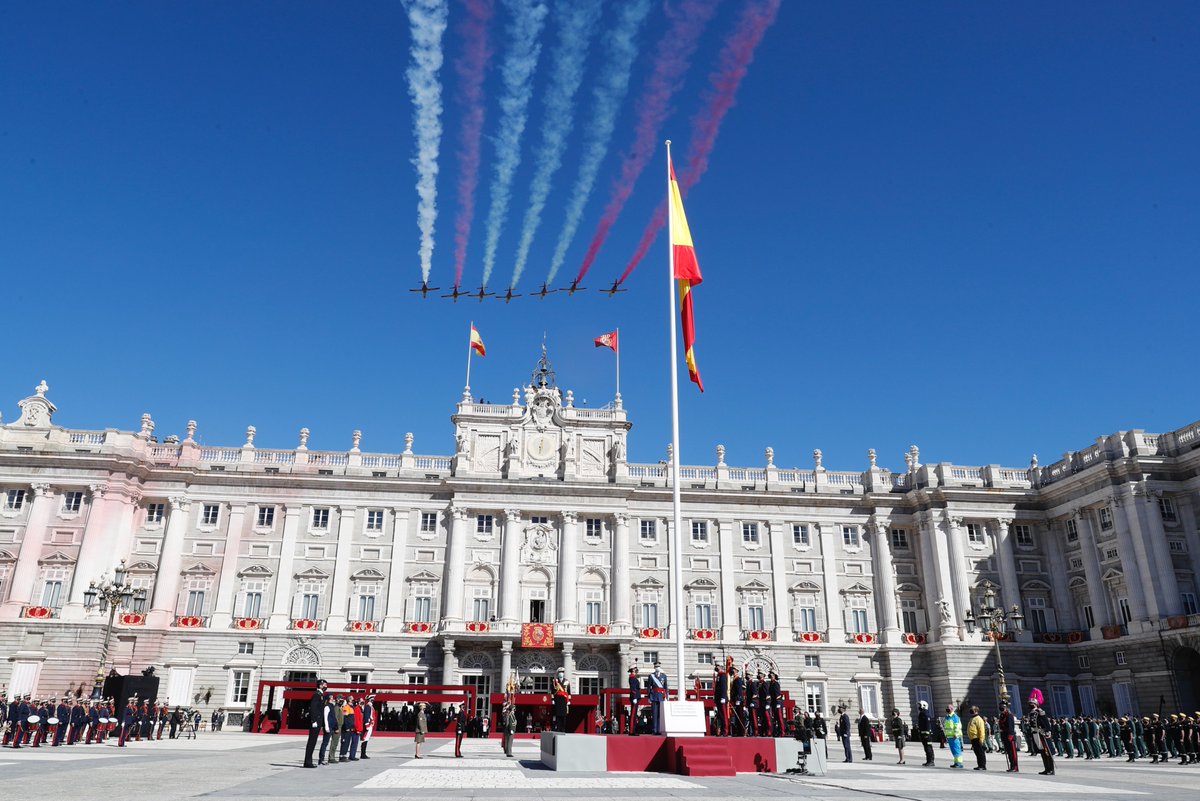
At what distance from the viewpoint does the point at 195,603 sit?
51.1 m

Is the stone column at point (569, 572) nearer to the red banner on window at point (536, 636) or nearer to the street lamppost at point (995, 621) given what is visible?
the red banner on window at point (536, 636)

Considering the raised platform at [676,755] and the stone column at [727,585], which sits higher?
the stone column at [727,585]

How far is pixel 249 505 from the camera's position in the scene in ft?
175

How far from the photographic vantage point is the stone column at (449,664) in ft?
160

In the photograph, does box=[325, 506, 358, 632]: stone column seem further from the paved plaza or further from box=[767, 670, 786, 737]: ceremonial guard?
box=[767, 670, 786, 737]: ceremonial guard

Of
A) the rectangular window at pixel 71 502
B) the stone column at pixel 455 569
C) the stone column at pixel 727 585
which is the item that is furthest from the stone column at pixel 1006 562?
the rectangular window at pixel 71 502

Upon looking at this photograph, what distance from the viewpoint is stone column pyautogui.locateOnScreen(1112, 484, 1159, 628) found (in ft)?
149

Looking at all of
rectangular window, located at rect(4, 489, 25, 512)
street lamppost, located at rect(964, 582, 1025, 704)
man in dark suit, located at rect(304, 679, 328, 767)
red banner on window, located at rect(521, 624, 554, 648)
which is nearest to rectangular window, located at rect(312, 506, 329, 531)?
red banner on window, located at rect(521, 624, 554, 648)

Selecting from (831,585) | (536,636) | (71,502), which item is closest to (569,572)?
(536,636)

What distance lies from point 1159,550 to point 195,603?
5567 cm

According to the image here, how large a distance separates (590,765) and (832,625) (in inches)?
1458

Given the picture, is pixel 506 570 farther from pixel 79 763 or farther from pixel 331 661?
pixel 79 763

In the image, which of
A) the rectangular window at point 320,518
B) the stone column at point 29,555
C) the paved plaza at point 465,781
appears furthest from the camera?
the rectangular window at point 320,518

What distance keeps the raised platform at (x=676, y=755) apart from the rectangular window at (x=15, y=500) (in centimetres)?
4500
